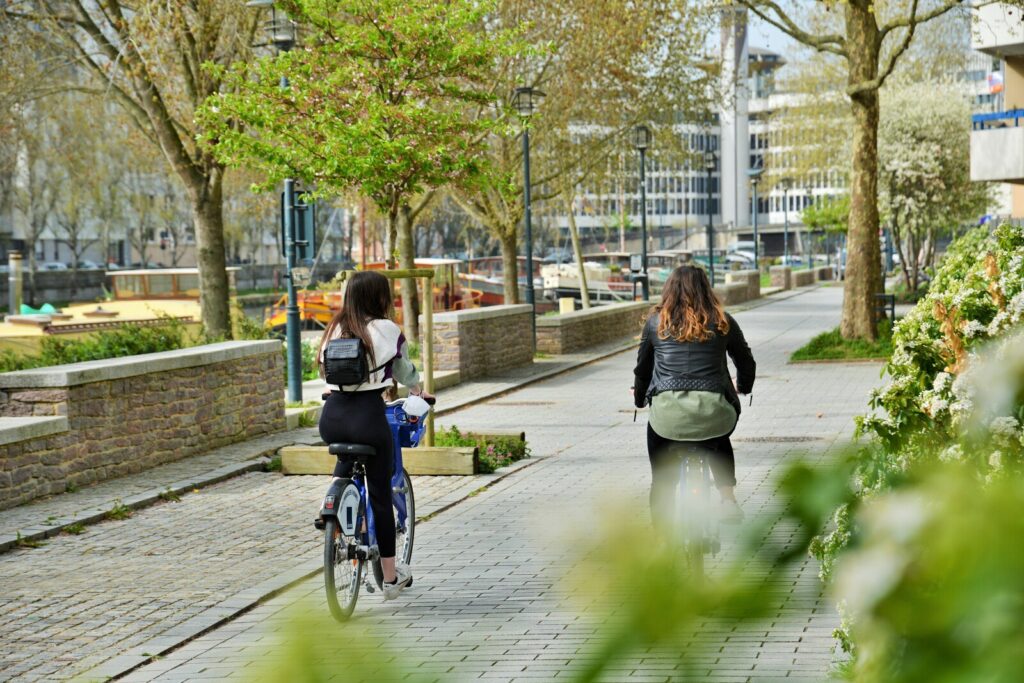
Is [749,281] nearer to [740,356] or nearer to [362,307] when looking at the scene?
[740,356]

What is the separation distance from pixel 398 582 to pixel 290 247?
1205 centimetres

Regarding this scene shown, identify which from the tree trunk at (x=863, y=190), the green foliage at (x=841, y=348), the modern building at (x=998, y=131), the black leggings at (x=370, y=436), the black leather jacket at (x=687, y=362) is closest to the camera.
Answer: the black leggings at (x=370, y=436)

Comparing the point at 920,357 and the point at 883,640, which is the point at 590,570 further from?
the point at 920,357

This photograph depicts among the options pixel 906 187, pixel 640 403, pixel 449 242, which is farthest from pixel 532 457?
pixel 449 242

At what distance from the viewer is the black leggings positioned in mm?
7523

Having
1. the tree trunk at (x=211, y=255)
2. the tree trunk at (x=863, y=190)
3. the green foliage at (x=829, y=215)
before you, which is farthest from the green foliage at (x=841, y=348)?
the green foliage at (x=829, y=215)

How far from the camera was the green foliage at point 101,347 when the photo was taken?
1480 cm

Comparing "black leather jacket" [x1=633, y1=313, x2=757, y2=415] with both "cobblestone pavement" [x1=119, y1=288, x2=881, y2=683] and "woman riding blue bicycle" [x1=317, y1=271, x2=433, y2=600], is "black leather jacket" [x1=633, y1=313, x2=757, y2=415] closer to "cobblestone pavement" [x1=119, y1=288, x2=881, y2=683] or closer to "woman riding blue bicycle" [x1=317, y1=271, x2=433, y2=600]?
"cobblestone pavement" [x1=119, y1=288, x2=881, y2=683]

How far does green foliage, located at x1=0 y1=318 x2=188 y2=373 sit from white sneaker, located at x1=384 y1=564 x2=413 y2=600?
728cm

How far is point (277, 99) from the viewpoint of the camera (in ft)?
67.6

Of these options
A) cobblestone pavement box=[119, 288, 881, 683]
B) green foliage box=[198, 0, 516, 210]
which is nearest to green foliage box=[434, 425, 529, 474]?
cobblestone pavement box=[119, 288, 881, 683]

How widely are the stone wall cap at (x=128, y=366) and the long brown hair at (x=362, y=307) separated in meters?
4.66

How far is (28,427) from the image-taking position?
10.9m

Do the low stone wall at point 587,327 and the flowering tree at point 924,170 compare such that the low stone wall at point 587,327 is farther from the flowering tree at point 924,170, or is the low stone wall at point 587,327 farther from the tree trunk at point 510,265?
the flowering tree at point 924,170
